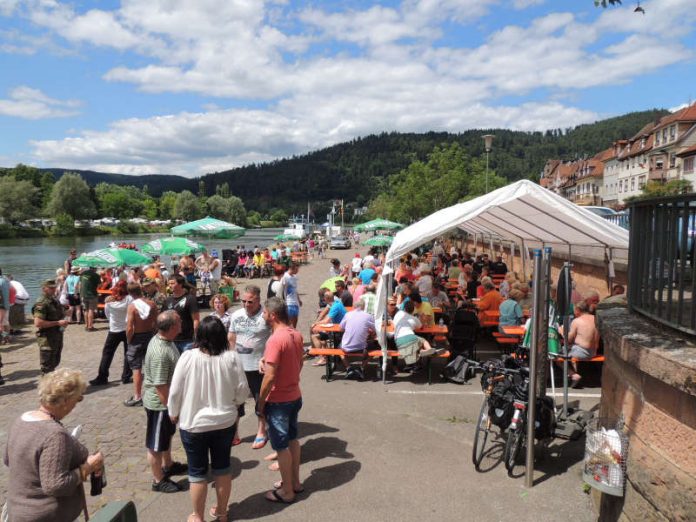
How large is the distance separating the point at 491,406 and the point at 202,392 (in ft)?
8.67

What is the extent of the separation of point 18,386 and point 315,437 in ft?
16.8

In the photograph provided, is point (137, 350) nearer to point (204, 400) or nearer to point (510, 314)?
point (204, 400)

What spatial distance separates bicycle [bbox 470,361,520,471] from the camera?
450 centimetres

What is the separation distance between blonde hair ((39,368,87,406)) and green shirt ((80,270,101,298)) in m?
9.76

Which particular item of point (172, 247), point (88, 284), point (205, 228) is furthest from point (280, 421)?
point (205, 228)

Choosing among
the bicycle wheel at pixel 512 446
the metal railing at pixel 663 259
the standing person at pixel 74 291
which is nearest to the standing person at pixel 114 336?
the bicycle wheel at pixel 512 446

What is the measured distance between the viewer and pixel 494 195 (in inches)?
260

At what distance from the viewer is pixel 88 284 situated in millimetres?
11602

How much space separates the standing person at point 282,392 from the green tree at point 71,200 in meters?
89.2

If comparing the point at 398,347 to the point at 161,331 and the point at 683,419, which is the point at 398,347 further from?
the point at 683,419

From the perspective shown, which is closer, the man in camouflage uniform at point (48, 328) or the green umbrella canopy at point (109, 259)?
the man in camouflage uniform at point (48, 328)

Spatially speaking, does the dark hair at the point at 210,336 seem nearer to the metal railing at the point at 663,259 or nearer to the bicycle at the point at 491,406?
the bicycle at the point at 491,406

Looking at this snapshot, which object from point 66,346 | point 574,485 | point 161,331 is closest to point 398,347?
point 574,485

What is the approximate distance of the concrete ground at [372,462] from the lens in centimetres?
398
